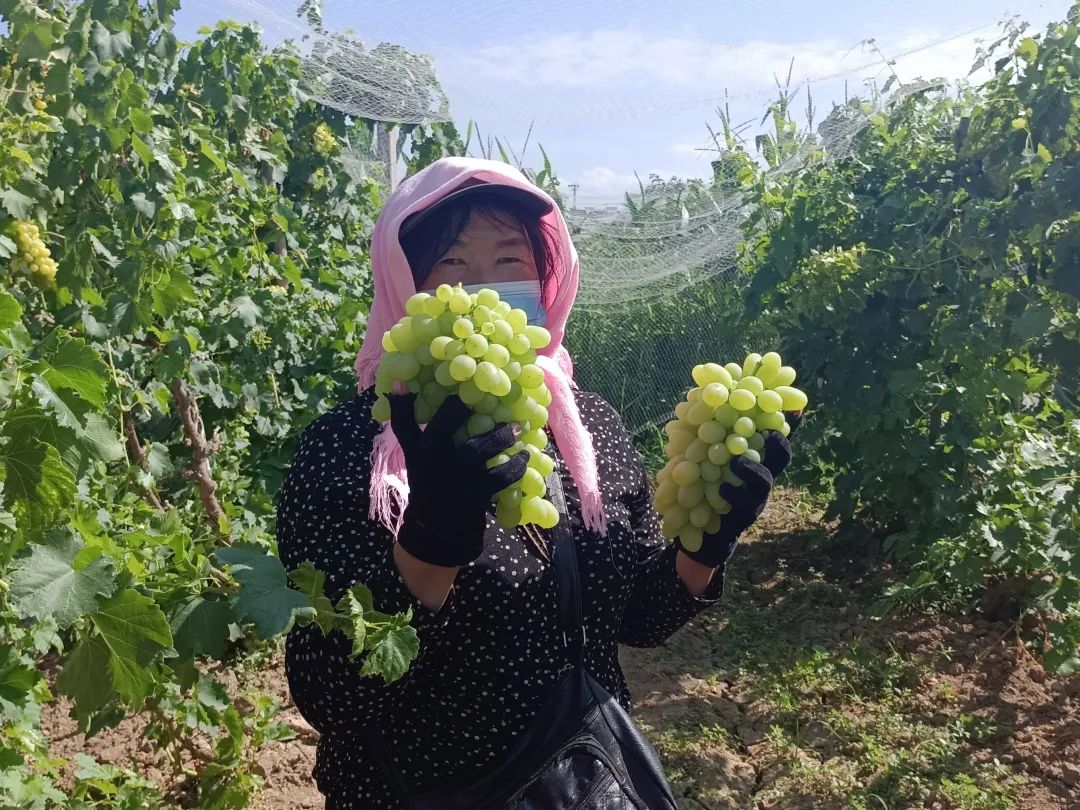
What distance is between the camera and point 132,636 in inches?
39.4

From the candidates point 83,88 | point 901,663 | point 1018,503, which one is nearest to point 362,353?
point 83,88

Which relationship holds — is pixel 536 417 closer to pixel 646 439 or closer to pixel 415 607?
pixel 415 607

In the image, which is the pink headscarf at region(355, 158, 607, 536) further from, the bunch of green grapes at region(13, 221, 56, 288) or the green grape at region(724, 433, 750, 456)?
the bunch of green grapes at region(13, 221, 56, 288)

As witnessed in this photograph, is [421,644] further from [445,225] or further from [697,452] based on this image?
[445,225]

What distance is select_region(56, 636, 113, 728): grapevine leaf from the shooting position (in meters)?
1.06

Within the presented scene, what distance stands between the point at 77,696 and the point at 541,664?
0.62 m

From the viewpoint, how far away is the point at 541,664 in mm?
1345

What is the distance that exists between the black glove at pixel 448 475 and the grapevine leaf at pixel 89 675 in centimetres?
40

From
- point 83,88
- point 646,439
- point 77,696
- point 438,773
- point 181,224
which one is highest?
point 83,88

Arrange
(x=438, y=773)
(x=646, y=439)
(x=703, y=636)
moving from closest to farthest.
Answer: (x=438, y=773) → (x=703, y=636) → (x=646, y=439)

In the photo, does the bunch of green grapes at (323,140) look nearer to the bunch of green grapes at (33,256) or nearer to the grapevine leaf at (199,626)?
the bunch of green grapes at (33,256)

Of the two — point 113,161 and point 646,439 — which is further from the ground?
point 113,161

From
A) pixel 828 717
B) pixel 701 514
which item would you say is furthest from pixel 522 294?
pixel 828 717

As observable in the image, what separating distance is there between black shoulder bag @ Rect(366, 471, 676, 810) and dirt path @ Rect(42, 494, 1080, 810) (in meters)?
1.80
